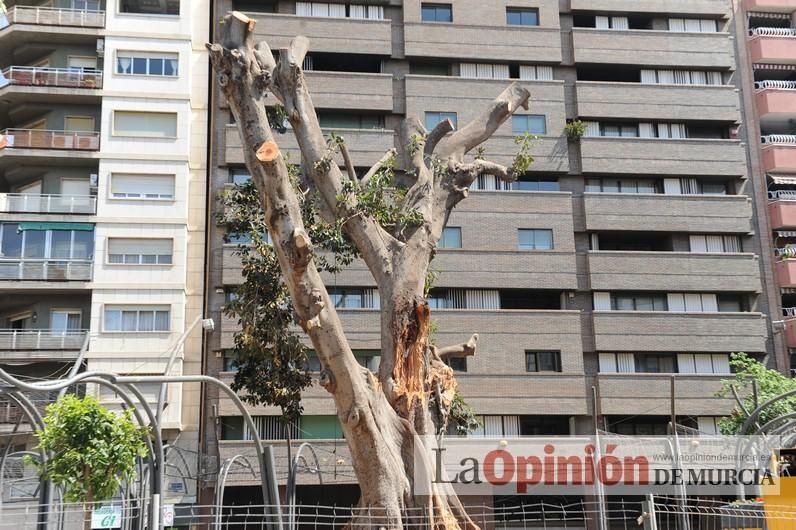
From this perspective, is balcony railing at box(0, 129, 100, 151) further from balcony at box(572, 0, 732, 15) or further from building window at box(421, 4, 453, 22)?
balcony at box(572, 0, 732, 15)

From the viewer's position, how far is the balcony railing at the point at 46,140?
100 feet

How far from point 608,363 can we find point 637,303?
2.71 m

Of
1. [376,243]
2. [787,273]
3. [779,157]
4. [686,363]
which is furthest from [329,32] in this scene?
[787,273]

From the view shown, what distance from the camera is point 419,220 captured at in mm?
15664

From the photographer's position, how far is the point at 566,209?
32719 mm

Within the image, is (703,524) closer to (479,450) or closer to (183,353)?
(479,450)

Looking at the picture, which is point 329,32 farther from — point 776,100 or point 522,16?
point 776,100

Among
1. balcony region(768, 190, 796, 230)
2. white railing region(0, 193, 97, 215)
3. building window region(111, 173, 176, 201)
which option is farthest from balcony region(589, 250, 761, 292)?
white railing region(0, 193, 97, 215)

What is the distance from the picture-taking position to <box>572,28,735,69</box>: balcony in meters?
34.4

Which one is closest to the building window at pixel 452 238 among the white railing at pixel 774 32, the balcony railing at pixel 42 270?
the balcony railing at pixel 42 270

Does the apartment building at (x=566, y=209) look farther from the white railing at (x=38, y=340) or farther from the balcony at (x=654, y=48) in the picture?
the white railing at (x=38, y=340)

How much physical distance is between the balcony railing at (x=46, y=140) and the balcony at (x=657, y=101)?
18.7 meters

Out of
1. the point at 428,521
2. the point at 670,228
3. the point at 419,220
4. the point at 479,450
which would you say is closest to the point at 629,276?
the point at 670,228

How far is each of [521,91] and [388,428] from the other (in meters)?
7.74
